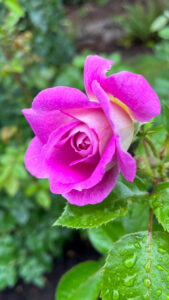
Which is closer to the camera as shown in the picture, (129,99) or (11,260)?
(129,99)

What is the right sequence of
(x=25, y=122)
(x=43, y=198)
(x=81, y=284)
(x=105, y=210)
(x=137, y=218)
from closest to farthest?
(x=105, y=210), (x=137, y=218), (x=81, y=284), (x=43, y=198), (x=25, y=122)

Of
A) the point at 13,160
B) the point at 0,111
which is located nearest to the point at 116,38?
the point at 0,111

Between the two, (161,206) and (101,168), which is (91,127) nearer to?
(101,168)

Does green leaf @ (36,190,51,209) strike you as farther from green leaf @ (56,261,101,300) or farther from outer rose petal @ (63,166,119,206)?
outer rose petal @ (63,166,119,206)

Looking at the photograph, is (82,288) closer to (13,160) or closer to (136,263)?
(136,263)

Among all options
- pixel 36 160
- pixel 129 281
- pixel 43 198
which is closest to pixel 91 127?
pixel 36 160

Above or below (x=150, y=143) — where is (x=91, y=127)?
above
